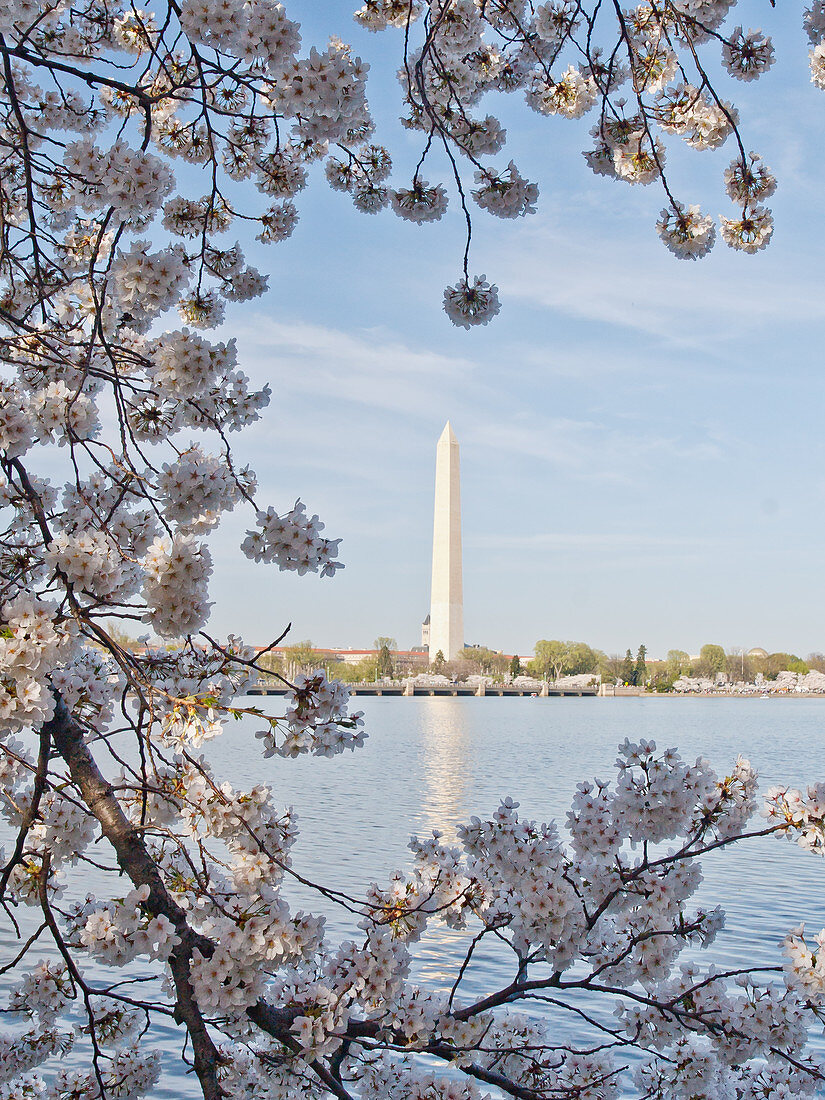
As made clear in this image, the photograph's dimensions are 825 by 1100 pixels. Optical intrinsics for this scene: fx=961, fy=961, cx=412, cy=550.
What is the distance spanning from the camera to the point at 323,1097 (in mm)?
2717

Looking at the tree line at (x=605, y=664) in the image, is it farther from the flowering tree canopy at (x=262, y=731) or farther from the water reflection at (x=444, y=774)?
the flowering tree canopy at (x=262, y=731)

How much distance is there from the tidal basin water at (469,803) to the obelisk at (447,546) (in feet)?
63.4

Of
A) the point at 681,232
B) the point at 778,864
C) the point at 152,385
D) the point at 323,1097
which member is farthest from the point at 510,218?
the point at 778,864

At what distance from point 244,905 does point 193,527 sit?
894 mm

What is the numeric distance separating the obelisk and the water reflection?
17089mm

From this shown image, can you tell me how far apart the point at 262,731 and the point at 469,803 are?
12335mm

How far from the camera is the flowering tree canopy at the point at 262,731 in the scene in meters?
1.93

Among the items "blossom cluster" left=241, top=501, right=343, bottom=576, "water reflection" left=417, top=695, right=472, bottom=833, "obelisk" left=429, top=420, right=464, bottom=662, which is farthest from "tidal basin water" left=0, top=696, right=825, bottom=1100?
"obelisk" left=429, top=420, right=464, bottom=662

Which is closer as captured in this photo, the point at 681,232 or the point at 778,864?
the point at 681,232

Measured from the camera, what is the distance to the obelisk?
50469 millimetres

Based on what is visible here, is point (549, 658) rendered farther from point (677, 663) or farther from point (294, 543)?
point (294, 543)

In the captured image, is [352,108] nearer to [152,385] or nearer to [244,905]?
[152,385]

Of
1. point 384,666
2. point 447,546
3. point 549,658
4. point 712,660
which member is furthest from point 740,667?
point 447,546

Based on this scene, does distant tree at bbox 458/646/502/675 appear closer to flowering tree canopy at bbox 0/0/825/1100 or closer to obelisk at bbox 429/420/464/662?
obelisk at bbox 429/420/464/662
